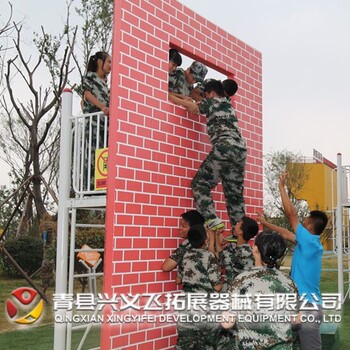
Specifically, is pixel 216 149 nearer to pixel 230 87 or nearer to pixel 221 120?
pixel 221 120

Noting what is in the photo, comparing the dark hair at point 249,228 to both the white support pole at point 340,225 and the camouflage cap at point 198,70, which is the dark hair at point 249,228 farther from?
the white support pole at point 340,225

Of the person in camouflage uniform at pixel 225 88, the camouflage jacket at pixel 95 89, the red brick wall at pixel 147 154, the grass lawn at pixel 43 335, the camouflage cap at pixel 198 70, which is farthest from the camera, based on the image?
the grass lawn at pixel 43 335

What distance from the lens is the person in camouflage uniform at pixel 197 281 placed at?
403cm

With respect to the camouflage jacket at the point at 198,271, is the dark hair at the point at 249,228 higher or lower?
higher

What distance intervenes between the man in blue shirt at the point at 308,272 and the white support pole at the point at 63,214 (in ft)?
5.82

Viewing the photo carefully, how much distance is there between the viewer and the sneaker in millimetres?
4320

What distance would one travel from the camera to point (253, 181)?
226 inches

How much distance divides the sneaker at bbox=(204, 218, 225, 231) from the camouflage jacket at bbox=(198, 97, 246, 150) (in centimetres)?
66

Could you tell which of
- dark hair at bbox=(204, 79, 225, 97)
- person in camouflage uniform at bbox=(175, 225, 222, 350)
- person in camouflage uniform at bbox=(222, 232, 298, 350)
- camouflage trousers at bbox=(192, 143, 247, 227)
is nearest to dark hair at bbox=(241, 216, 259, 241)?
camouflage trousers at bbox=(192, 143, 247, 227)

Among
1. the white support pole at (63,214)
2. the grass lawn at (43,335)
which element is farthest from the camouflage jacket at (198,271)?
the grass lawn at (43,335)

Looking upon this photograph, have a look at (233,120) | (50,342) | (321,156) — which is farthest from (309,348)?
(321,156)

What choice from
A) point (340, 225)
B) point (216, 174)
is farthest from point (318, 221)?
point (340, 225)

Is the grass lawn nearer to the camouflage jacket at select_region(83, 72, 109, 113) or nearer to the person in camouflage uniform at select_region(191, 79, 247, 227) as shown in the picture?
the person in camouflage uniform at select_region(191, 79, 247, 227)

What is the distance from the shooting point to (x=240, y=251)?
4438 millimetres
